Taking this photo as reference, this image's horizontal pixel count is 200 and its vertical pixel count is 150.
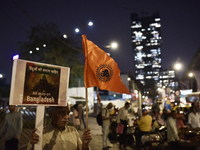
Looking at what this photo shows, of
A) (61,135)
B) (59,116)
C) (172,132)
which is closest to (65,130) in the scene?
(61,135)

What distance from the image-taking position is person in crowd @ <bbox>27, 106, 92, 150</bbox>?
273 cm

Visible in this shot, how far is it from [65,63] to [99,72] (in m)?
28.4

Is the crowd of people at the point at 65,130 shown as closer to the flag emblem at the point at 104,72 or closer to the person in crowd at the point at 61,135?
the person in crowd at the point at 61,135

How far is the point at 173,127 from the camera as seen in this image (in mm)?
7047

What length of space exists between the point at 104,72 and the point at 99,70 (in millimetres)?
124

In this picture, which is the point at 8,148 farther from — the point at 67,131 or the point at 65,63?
the point at 65,63

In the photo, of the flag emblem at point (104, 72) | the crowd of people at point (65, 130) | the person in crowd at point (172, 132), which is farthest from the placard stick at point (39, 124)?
the person in crowd at point (172, 132)

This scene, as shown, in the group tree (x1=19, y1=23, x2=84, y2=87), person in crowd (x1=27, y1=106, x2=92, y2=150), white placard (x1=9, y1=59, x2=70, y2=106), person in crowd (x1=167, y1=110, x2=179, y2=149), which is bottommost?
person in crowd (x1=167, y1=110, x2=179, y2=149)

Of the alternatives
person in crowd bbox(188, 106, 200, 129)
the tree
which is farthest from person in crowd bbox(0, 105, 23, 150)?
the tree

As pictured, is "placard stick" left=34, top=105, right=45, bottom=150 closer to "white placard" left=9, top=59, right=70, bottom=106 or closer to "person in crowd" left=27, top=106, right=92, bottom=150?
"white placard" left=9, top=59, right=70, bottom=106

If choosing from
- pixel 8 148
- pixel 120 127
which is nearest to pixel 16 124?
pixel 8 148

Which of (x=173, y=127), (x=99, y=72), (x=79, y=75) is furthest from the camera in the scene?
(x=79, y=75)

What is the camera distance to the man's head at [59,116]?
2832mm

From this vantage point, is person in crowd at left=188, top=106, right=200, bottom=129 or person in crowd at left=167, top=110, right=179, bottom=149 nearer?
person in crowd at left=167, top=110, right=179, bottom=149
